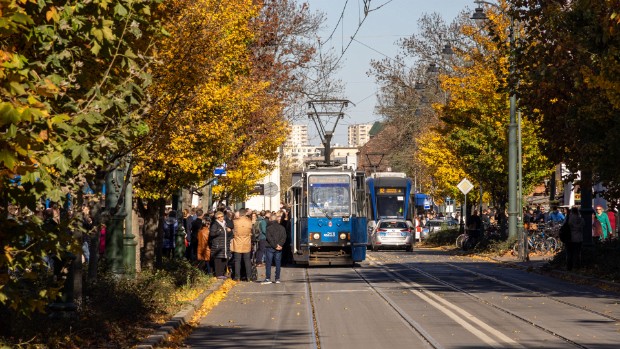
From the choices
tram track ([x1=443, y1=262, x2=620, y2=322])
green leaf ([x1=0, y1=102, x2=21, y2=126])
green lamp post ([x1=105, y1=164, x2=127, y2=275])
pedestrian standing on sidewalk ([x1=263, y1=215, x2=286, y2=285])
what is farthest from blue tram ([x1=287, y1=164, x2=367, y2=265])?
green leaf ([x1=0, y1=102, x2=21, y2=126])

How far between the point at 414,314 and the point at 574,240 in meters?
12.6

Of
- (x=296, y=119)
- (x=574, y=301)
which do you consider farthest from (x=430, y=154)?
(x=574, y=301)

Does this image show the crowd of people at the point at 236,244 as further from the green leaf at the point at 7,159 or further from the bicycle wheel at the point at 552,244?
the green leaf at the point at 7,159

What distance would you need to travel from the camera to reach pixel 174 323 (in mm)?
16625

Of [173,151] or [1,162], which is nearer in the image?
[1,162]

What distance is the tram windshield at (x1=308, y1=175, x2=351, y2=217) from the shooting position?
37.0 meters

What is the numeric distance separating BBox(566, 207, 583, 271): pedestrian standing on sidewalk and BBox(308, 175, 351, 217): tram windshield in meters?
7.95

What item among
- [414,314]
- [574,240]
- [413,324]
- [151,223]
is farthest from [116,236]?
[574,240]

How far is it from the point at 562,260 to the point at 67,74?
79.3ft

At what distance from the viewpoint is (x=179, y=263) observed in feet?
94.1

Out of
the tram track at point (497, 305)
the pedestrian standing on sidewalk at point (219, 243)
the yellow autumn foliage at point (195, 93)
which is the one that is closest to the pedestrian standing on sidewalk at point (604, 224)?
the tram track at point (497, 305)

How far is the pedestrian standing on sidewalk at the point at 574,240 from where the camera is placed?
30438mm

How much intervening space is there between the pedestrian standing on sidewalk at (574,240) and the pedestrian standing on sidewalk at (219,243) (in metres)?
8.61

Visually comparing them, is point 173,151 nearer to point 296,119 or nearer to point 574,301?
point 574,301
